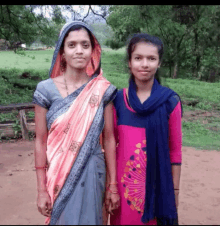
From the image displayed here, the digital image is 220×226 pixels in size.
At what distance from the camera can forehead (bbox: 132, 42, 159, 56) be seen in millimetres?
1694

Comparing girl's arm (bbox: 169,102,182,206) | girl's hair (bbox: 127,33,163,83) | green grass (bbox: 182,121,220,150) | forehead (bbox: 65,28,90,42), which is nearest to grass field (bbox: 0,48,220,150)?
green grass (bbox: 182,121,220,150)

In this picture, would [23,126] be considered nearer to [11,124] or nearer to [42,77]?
[11,124]

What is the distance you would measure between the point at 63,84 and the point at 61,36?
25cm

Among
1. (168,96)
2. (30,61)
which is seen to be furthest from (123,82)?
(168,96)

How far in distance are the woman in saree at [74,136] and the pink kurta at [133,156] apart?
84 millimetres

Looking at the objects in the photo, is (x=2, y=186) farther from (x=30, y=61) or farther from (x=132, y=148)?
(x=30, y=61)

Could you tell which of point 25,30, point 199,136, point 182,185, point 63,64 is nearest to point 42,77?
point 25,30

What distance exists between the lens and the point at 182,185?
4434 millimetres

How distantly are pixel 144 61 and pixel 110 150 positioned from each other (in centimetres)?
50

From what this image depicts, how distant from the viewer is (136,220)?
5.79ft

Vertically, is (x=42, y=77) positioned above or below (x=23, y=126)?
above

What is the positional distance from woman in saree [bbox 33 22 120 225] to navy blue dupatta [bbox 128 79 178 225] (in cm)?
18

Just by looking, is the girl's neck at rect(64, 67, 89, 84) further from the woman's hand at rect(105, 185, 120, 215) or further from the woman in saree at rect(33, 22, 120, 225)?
the woman's hand at rect(105, 185, 120, 215)

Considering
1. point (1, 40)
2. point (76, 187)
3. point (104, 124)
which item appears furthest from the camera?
point (1, 40)
